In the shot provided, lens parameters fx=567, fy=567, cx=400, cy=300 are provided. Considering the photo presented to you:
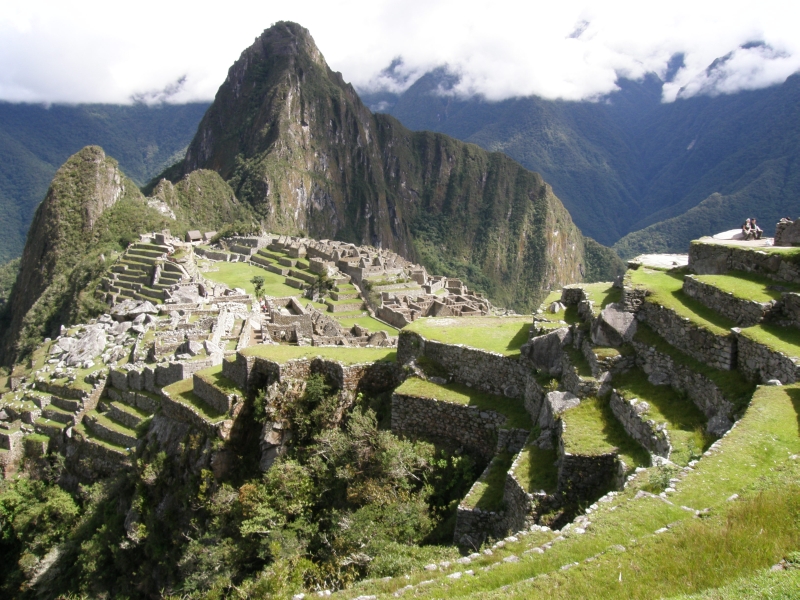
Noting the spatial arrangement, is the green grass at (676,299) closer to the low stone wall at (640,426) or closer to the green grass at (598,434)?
the low stone wall at (640,426)

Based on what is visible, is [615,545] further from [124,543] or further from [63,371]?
[63,371]

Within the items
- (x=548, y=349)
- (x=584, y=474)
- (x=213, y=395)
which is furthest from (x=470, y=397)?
(x=213, y=395)

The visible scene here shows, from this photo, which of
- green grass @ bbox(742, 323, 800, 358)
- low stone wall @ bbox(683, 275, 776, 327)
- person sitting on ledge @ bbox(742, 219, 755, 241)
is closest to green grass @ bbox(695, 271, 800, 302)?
low stone wall @ bbox(683, 275, 776, 327)

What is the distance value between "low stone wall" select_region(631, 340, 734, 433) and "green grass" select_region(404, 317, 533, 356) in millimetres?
2835

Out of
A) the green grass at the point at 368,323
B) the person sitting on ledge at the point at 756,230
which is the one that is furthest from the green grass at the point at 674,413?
the green grass at the point at 368,323

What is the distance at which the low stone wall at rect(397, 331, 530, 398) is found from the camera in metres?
11.6

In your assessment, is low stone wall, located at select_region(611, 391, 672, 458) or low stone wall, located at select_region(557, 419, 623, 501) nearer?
low stone wall, located at select_region(611, 391, 672, 458)

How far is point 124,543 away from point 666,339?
563 inches

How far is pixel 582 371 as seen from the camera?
989 cm

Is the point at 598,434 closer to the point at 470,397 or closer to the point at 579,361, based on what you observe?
the point at 579,361

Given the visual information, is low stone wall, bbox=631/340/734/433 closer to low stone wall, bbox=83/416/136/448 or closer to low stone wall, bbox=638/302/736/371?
low stone wall, bbox=638/302/736/371

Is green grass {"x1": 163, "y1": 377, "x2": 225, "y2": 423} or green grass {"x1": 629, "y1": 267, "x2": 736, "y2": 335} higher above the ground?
green grass {"x1": 629, "y1": 267, "x2": 736, "y2": 335}

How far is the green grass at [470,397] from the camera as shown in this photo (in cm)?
1075

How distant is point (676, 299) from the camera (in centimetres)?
1029
